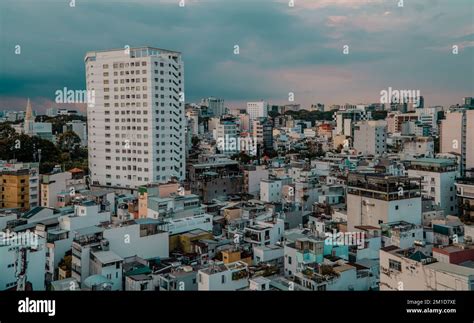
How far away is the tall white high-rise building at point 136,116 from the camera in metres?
11.4

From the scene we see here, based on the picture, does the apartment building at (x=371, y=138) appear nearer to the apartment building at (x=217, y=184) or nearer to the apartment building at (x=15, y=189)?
the apartment building at (x=217, y=184)

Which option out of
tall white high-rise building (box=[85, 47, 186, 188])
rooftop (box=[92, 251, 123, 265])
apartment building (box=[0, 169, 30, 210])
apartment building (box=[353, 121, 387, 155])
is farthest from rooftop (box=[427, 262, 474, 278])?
apartment building (box=[353, 121, 387, 155])

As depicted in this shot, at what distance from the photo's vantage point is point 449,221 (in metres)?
6.15

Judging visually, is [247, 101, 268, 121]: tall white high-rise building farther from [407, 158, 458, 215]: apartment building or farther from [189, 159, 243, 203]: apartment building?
[407, 158, 458, 215]: apartment building

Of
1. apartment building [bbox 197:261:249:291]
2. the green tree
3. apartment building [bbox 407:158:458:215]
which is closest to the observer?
apartment building [bbox 197:261:249:291]

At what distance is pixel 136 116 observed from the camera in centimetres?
1158

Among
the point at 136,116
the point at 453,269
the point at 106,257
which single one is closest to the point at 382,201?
the point at 453,269

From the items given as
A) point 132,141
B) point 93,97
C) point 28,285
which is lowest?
point 28,285

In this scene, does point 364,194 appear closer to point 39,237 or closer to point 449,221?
point 449,221

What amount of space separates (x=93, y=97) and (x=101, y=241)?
298 inches

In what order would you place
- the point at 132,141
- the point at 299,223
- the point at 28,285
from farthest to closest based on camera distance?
the point at 132,141 < the point at 299,223 < the point at 28,285

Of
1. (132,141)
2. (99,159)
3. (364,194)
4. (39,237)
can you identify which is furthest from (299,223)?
(99,159)

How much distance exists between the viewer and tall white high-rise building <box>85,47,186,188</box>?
11406mm
